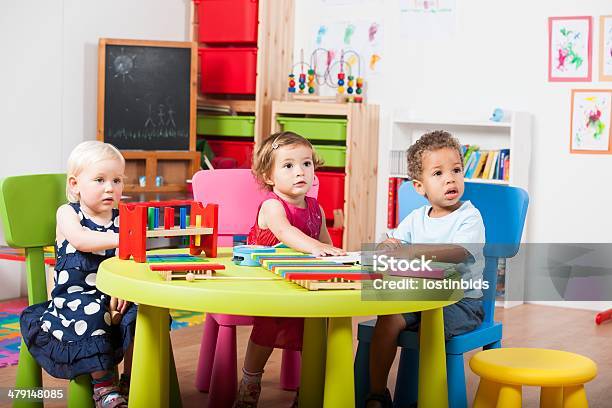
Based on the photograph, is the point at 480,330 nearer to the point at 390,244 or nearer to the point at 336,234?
the point at 390,244

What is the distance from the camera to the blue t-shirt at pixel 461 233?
2.67 m

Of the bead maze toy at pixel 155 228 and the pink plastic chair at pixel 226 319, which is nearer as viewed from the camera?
the bead maze toy at pixel 155 228

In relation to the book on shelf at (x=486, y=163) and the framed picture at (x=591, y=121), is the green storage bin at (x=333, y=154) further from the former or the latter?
the framed picture at (x=591, y=121)

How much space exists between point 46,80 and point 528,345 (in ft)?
8.57

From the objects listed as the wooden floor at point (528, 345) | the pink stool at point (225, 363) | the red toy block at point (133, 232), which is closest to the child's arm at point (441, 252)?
the pink stool at point (225, 363)

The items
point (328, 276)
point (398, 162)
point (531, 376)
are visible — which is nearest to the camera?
point (328, 276)

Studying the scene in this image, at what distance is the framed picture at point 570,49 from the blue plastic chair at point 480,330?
91.8 inches

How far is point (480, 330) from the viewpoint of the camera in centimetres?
271

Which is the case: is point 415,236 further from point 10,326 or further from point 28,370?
point 10,326

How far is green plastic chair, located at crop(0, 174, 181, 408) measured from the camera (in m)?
2.76

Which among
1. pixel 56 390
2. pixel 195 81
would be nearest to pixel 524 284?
pixel 195 81

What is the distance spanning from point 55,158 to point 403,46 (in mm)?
1945

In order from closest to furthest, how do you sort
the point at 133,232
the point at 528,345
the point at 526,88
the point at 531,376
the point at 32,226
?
1. the point at 531,376
2. the point at 133,232
3. the point at 32,226
4. the point at 528,345
5. the point at 526,88

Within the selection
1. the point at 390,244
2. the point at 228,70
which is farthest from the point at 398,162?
the point at 390,244
